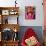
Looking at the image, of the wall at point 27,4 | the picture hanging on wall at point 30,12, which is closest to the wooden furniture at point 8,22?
the wall at point 27,4

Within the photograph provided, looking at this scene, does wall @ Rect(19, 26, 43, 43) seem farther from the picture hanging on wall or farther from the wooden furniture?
the picture hanging on wall

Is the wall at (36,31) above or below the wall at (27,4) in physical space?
below

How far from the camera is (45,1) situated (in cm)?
479

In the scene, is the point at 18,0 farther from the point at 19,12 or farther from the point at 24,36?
the point at 24,36

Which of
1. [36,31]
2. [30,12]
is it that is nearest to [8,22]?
[30,12]

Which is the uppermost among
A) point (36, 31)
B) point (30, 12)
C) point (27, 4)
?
point (27, 4)

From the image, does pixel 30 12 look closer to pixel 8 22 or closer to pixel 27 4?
pixel 27 4

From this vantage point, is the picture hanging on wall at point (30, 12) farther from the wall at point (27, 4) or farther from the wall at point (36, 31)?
the wall at point (36, 31)

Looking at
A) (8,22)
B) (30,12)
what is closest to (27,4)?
(30,12)

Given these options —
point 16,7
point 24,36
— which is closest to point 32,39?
point 24,36

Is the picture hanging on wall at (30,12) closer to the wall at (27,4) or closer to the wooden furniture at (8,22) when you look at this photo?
the wall at (27,4)

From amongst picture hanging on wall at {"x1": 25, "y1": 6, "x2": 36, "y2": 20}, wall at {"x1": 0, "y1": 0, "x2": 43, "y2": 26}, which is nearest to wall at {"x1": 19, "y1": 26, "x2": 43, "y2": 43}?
wall at {"x1": 0, "y1": 0, "x2": 43, "y2": 26}

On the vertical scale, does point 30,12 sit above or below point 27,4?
below

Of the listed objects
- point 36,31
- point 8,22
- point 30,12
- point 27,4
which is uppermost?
point 27,4
